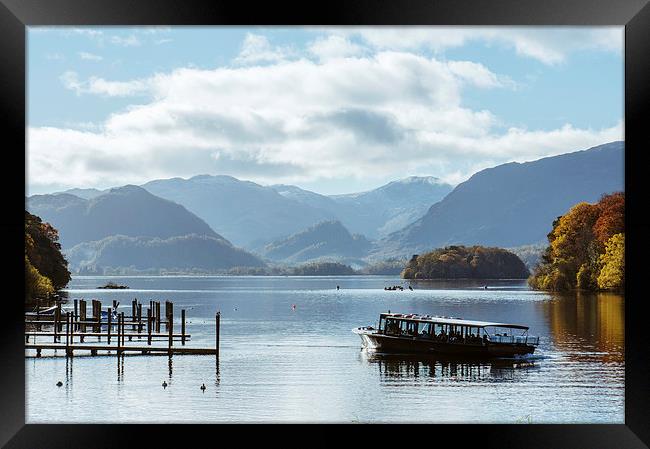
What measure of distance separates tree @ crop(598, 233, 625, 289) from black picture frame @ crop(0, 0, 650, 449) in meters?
42.8

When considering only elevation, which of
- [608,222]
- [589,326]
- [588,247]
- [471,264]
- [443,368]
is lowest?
[443,368]

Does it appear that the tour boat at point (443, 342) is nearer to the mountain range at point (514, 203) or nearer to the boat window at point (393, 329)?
the boat window at point (393, 329)

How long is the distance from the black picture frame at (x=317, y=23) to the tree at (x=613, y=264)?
42.8 meters

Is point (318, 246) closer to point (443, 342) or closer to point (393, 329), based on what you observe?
point (393, 329)

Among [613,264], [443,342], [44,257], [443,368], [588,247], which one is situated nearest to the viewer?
[443,368]

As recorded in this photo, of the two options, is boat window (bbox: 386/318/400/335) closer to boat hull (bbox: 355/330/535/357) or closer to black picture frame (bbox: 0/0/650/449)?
boat hull (bbox: 355/330/535/357)

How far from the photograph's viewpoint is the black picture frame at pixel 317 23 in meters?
7.23

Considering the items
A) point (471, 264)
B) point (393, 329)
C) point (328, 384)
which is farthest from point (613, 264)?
point (471, 264)

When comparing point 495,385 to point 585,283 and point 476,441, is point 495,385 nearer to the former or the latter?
point 476,441

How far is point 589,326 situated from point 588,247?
20.9 m

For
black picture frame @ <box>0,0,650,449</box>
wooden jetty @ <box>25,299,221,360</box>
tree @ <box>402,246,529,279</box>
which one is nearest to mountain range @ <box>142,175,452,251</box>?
tree @ <box>402,246,529,279</box>

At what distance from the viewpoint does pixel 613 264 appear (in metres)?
50.7

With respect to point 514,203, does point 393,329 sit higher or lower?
lower

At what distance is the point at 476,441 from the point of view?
24.0 ft
